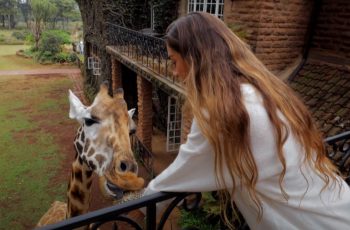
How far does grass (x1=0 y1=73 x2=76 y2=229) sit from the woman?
7.22 metres

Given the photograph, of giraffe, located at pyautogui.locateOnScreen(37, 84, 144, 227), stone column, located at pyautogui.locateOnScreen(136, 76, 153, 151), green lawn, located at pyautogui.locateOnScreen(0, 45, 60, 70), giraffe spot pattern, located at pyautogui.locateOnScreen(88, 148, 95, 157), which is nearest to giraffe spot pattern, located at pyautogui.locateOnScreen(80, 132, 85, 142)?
giraffe, located at pyautogui.locateOnScreen(37, 84, 144, 227)

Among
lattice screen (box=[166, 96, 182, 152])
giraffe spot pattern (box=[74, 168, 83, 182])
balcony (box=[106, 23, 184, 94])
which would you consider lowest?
lattice screen (box=[166, 96, 182, 152])

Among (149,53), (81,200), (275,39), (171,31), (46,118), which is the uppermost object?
(171,31)

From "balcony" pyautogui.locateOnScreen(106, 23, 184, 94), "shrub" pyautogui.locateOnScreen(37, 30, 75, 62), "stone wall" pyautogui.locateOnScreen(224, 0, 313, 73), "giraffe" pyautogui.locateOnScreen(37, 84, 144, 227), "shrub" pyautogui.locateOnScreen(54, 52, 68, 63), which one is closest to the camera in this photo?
"giraffe" pyautogui.locateOnScreen(37, 84, 144, 227)

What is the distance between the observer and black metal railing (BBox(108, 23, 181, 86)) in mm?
7754

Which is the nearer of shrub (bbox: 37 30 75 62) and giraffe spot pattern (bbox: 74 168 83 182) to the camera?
giraffe spot pattern (bbox: 74 168 83 182)

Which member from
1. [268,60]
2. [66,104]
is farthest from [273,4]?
[66,104]

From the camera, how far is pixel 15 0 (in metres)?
56.7

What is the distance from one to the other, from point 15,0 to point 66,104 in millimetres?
49618

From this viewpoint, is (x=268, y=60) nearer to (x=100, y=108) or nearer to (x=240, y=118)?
(x=100, y=108)

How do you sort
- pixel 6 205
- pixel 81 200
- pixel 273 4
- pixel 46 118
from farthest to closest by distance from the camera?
pixel 46 118
pixel 6 205
pixel 273 4
pixel 81 200

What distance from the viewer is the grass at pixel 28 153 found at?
8.11 metres

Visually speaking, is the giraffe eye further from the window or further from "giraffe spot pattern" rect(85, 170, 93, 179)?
the window

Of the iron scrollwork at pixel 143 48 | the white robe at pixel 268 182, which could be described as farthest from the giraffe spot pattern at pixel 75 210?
the iron scrollwork at pixel 143 48
